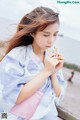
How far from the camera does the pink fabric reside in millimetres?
839

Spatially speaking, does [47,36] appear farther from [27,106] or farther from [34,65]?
[27,106]

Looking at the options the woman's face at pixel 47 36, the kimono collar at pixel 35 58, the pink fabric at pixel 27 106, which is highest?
the woman's face at pixel 47 36

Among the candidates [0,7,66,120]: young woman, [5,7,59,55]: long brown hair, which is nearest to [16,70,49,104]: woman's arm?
[0,7,66,120]: young woman

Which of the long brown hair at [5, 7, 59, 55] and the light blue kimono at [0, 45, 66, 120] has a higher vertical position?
the long brown hair at [5, 7, 59, 55]

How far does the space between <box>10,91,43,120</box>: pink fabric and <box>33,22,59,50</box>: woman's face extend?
131mm

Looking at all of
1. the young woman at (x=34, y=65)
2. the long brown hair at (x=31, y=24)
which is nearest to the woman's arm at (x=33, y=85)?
the young woman at (x=34, y=65)

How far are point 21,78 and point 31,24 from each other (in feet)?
0.50

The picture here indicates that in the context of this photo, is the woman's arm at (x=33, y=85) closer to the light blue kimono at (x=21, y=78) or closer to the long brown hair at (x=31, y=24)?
the light blue kimono at (x=21, y=78)

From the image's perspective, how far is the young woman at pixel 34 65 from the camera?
2.70ft

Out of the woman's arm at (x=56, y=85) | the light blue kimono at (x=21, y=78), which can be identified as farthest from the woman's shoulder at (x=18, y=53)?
the woman's arm at (x=56, y=85)

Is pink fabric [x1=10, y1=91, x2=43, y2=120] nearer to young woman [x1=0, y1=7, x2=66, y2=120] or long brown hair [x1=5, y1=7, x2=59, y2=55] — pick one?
young woman [x1=0, y1=7, x2=66, y2=120]

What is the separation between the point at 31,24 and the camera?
0.86m

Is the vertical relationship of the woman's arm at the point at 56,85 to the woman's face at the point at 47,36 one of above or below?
below

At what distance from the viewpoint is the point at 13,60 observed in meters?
0.84
